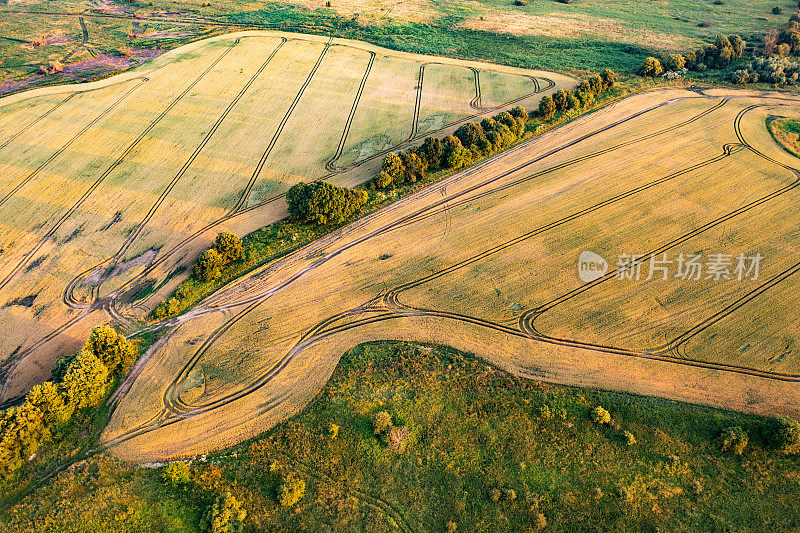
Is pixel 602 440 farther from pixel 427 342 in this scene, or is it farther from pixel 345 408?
pixel 345 408

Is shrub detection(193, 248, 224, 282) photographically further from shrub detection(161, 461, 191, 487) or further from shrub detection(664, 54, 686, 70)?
shrub detection(664, 54, 686, 70)

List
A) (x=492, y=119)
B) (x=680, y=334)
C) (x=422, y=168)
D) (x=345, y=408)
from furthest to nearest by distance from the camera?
1. (x=492, y=119)
2. (x=422, y=168)
3. (x=680, y=334)
4. (x=345, y=408)

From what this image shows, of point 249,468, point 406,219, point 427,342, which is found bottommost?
point 249,468

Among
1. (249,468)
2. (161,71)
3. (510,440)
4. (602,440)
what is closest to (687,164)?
(602,440)

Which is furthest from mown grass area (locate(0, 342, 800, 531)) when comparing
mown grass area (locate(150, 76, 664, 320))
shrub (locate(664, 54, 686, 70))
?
shrub (locate(664, 54, 686, 70))

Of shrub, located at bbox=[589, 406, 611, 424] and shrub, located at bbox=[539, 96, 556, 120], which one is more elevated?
shrub, located at bbox=[539, 96, 556, 120]

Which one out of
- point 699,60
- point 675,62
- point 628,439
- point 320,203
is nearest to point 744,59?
point 699,60

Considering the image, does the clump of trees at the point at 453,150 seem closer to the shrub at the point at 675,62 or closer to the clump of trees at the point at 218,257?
the clump of trees at the point at 218,257

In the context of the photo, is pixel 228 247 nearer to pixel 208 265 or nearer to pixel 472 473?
pixel 208 265
